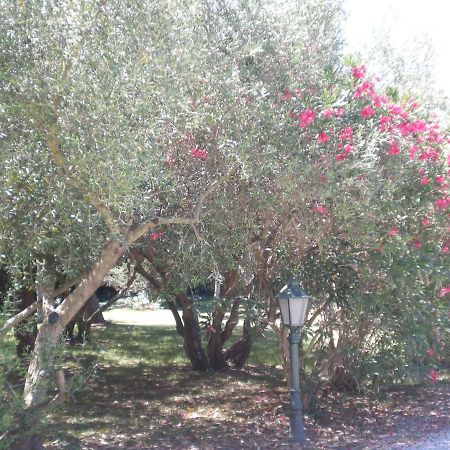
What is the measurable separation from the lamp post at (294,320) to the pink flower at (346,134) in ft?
5.51

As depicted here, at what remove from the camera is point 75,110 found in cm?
571

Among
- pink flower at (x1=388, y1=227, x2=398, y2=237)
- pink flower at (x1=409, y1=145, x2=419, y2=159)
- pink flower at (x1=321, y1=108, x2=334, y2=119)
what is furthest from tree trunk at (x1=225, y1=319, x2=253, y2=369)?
pink flower at (x1=321, y1=108, x2=334, y2=119)

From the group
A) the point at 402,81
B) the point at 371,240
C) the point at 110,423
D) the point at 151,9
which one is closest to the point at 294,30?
the point at 151,9

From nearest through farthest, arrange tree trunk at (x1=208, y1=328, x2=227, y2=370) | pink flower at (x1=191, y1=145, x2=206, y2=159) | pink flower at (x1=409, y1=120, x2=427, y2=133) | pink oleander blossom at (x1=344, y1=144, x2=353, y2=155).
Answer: pink oleander blossom at (x1=344, y1=144, x2=353, y2=155), pink flower at (x1=191, y1=145, x2=206, y2=159), pink flower at (x1=409, y1=120, x2=427, y2=133), tree trunk at (x1=208, y1=328, x2=227, y2=370)

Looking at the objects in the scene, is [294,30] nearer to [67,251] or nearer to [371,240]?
[371,240]

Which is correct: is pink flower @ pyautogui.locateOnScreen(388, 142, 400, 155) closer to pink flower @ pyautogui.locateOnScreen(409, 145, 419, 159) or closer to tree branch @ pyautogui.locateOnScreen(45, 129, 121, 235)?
pink flower @ pyautogui.locateOnScreen(409, 145, 419, 159)

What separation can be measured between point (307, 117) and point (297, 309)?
2.06 m

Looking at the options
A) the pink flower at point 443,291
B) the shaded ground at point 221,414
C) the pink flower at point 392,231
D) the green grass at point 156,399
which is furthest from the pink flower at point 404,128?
the green grass at point 156,399

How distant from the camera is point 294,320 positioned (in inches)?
273

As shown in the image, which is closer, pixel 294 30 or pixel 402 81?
pixel 294 30

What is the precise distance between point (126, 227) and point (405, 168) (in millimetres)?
3086

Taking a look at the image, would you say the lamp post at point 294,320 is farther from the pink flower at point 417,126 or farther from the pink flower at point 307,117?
the pink flower at point 417,126

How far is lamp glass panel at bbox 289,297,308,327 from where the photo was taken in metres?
6.86

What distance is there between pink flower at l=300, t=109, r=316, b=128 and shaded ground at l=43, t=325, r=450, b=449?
3.17 metres
